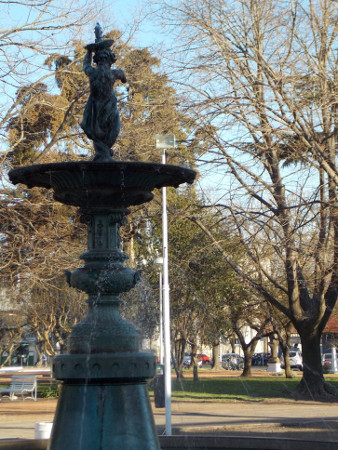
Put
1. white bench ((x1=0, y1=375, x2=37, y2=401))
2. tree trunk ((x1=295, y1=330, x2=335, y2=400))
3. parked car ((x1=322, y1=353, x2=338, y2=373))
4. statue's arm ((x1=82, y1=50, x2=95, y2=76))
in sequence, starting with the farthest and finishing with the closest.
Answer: parked car ((x1=322, y1=353, x2=338, y2=373)), white bench ((x1=0, y1=375, x2=37, y2=401)), tree trunk ((x1=295, y1=330, x2=335, y2=400)), statue's arm ((x1=82, y1=50, x2=95, y2=76))

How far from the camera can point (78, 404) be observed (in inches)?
263

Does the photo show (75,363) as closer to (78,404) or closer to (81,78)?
(78,404)

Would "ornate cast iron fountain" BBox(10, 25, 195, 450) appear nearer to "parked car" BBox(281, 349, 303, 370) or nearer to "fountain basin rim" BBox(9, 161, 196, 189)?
"fountain basin rim" BBox(9, 161, 196, 189)

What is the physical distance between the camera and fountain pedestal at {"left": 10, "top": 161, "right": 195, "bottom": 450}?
6.62m

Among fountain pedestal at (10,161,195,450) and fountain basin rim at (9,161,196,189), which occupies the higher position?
fountain basin rim at (9,161,196,189)

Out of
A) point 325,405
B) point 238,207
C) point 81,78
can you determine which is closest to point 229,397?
point 325,405

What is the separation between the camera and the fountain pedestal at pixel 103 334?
21.7 feet

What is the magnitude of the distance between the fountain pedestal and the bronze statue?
1.80 feet

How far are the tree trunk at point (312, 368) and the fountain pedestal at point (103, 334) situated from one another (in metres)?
18.2

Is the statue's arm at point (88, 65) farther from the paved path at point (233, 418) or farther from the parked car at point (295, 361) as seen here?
the parked car at point (295, 361)

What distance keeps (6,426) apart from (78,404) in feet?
37.4

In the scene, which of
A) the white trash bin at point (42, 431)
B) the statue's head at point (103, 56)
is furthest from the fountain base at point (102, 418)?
the white trash bin at point (42, 431)

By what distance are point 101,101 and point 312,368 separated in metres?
19.3

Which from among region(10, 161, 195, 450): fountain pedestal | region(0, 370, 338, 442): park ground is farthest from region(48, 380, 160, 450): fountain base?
region(0, 370, 338, 442): park ground
